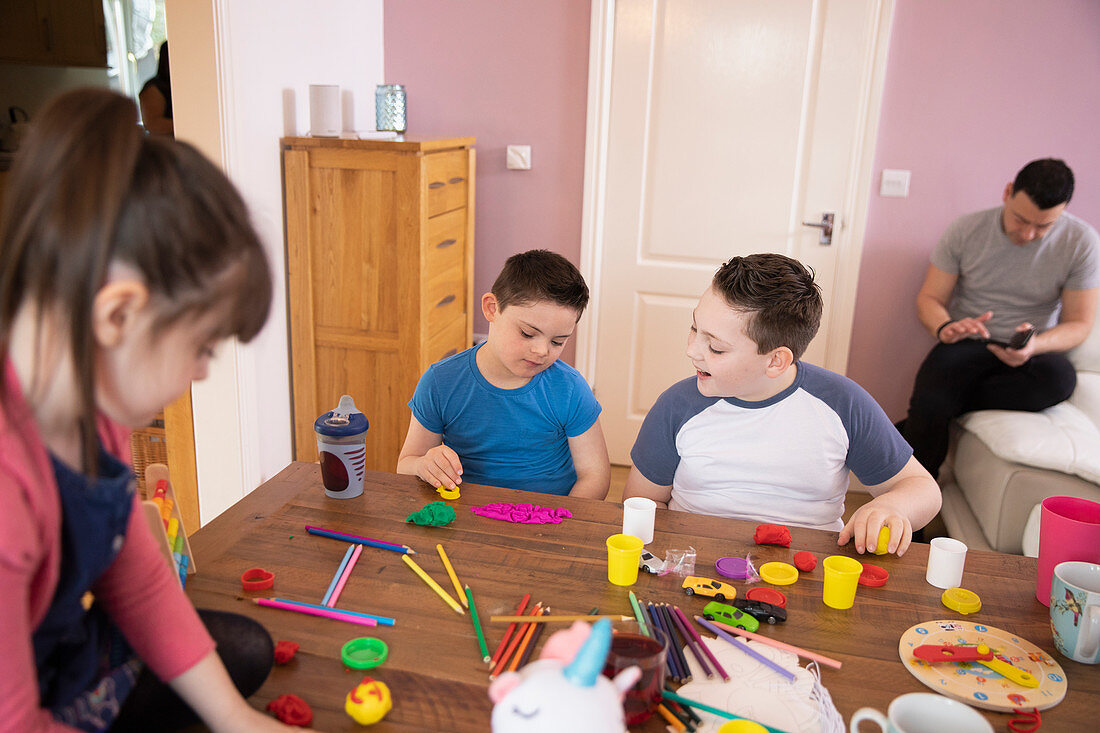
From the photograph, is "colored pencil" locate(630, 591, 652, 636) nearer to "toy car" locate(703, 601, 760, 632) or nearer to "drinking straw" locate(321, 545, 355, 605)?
"toy car" locate(703, 601, 760, 632)

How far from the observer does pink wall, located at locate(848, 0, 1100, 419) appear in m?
3.07

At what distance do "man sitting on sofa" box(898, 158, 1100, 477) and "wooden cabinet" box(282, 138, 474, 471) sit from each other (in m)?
1.80

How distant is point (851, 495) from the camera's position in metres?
3.50

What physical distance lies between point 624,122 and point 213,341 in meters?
2.91

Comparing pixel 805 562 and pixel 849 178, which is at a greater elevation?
pixel 849 178

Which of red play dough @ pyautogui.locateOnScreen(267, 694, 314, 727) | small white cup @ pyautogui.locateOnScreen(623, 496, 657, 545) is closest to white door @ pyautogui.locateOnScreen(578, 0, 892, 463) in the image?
small white cup @ pyautogui.locateOnScreen(623, 496, 657, 545)

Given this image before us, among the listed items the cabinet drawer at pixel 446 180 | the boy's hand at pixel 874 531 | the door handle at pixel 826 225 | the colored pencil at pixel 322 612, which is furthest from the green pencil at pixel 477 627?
the door handle at pixel 826 225

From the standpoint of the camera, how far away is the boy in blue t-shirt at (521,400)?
172cm

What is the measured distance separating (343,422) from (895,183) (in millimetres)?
2633

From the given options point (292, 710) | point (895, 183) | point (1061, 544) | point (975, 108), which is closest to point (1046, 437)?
point (895, 183)

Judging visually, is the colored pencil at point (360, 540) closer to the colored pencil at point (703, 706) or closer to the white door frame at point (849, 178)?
the colored pencil at point (703, 706)

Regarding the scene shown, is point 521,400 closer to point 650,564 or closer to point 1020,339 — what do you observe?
point 650,564

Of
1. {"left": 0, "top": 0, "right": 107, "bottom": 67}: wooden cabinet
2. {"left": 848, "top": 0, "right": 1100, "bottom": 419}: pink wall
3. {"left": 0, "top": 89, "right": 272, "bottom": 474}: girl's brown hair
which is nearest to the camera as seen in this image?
{"left": 0, "top": 89, "right": 272, "bottom": 474}: girl's brown hair

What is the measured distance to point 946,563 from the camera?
1165 mm
